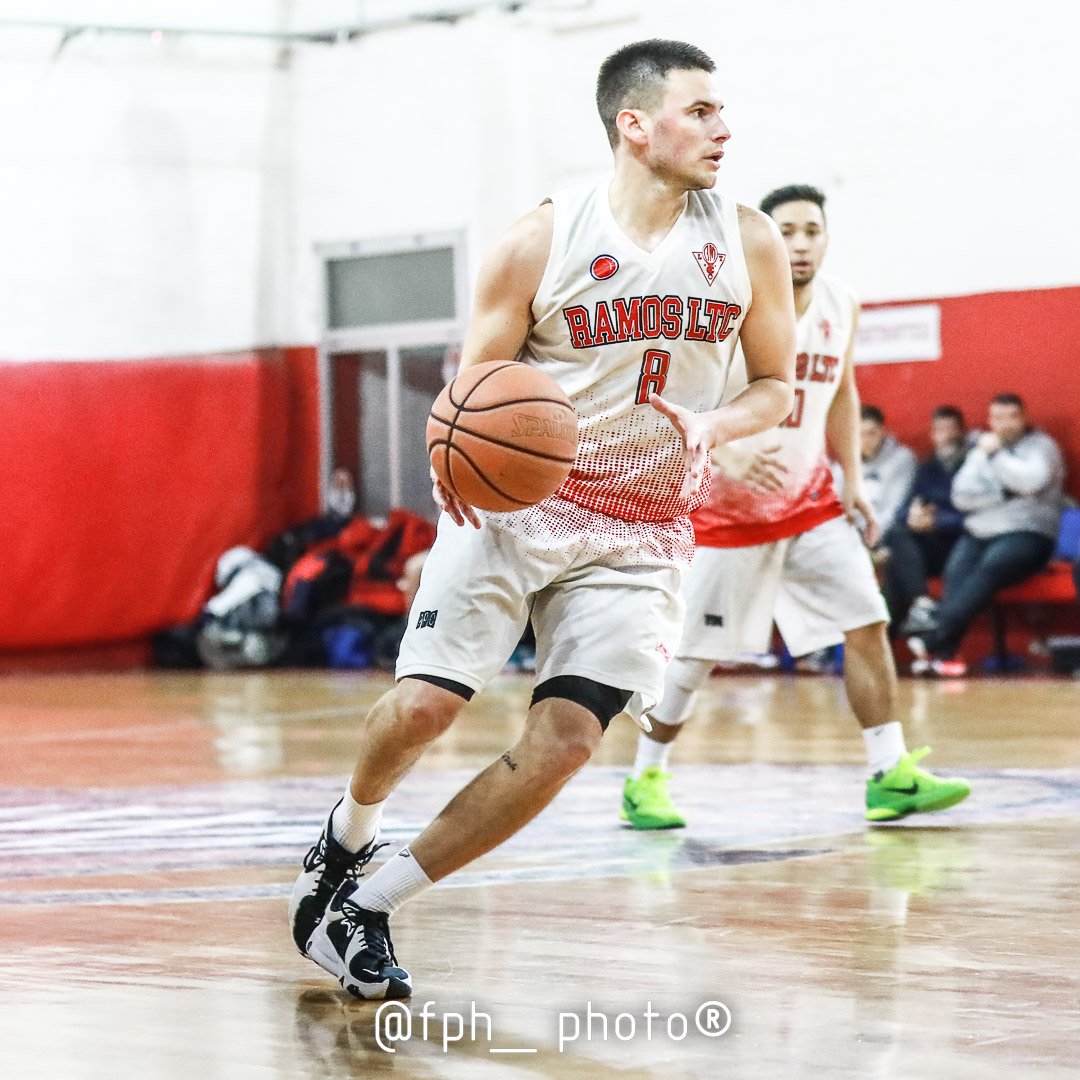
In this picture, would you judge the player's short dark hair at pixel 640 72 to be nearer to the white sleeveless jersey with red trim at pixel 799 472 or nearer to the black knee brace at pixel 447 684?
the black knee brace at pixel 447 684

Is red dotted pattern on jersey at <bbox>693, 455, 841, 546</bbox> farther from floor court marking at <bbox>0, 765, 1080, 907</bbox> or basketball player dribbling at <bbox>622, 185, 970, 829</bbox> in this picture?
floor court marking at <bbox>0, 765, 1080, 907</bbox>

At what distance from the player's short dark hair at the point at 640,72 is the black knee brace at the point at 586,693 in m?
1.12

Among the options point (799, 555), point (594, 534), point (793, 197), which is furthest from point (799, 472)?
point (594, 534)

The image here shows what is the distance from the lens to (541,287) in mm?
4004

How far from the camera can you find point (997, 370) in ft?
42.7

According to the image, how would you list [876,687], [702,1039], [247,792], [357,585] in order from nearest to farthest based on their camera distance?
[702,1039] → [876,687] → [247,792] → [357,585]

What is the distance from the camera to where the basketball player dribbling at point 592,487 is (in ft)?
12.4

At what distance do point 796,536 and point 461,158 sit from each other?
943cm

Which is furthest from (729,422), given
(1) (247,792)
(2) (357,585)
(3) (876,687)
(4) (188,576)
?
(4) (188,576)

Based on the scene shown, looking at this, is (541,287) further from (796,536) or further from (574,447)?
(796,536)

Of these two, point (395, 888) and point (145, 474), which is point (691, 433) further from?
point (145, 474)

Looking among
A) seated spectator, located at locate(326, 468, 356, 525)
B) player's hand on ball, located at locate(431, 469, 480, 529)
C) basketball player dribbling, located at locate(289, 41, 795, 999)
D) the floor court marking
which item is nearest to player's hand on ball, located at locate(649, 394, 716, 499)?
basketball player dribbling, located at locate(289, 41, 795, 999)

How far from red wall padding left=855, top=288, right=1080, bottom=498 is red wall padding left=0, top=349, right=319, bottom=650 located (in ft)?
16.9

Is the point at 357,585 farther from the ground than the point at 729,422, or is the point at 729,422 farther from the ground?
the point at 729,422
